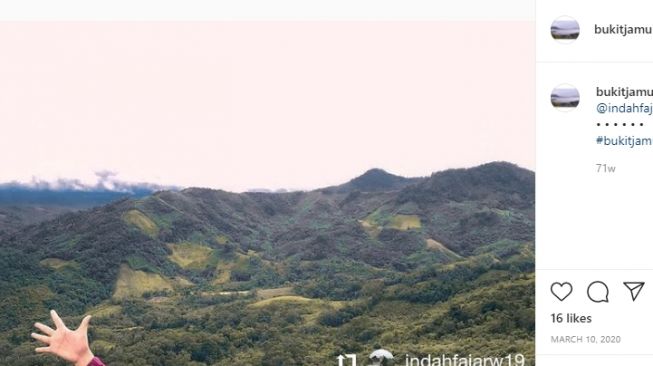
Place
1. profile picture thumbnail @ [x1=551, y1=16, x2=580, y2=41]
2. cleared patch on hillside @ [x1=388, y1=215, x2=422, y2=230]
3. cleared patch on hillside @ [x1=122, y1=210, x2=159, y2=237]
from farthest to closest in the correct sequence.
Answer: cleared patch on hillside @ [x1=388, y1=215, x2=422, y2=230] → cleared patch on hillside @ [x1=122, y1=210, x2=159, y2=237] → profile picture thumbnail @ [x1=551, y1=16, x2=580, y2=41]

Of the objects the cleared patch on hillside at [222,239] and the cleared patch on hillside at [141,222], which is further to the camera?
the cleared patch on hillside at [222,239]

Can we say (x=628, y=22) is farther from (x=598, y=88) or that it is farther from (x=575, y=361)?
(x=575, y=361)

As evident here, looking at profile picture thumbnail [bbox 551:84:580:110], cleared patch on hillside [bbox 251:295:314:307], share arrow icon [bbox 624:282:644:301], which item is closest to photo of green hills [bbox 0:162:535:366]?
cleared patch on hillside [bbox 251:295:314:307]

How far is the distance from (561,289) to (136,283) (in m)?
75.6

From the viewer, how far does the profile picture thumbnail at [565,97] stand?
24.2 feet

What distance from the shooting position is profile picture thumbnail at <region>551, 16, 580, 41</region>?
24.5 ft

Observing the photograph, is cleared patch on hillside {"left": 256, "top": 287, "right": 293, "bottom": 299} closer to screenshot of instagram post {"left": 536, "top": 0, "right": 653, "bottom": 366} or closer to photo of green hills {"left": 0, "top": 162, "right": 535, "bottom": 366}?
photo of green hills {"left": 0, "top": 162, "right": 535, "bottom": 366}

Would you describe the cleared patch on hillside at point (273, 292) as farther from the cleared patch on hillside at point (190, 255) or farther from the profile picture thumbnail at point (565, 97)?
the profile picture thumbnail at point (565, 97)

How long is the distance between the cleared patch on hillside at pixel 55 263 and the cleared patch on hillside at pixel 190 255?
37.0ft

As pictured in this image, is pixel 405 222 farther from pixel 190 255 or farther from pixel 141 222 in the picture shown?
pixel 141 222

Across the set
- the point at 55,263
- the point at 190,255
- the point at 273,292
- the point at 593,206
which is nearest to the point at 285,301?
the point at 273,292

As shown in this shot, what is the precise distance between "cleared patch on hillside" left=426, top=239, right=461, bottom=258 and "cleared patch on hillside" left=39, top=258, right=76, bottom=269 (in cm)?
4078

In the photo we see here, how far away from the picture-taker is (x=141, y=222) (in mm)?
96125

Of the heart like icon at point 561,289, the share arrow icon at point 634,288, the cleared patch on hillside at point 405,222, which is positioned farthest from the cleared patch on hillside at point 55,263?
the share arrow icon at point 634,288
